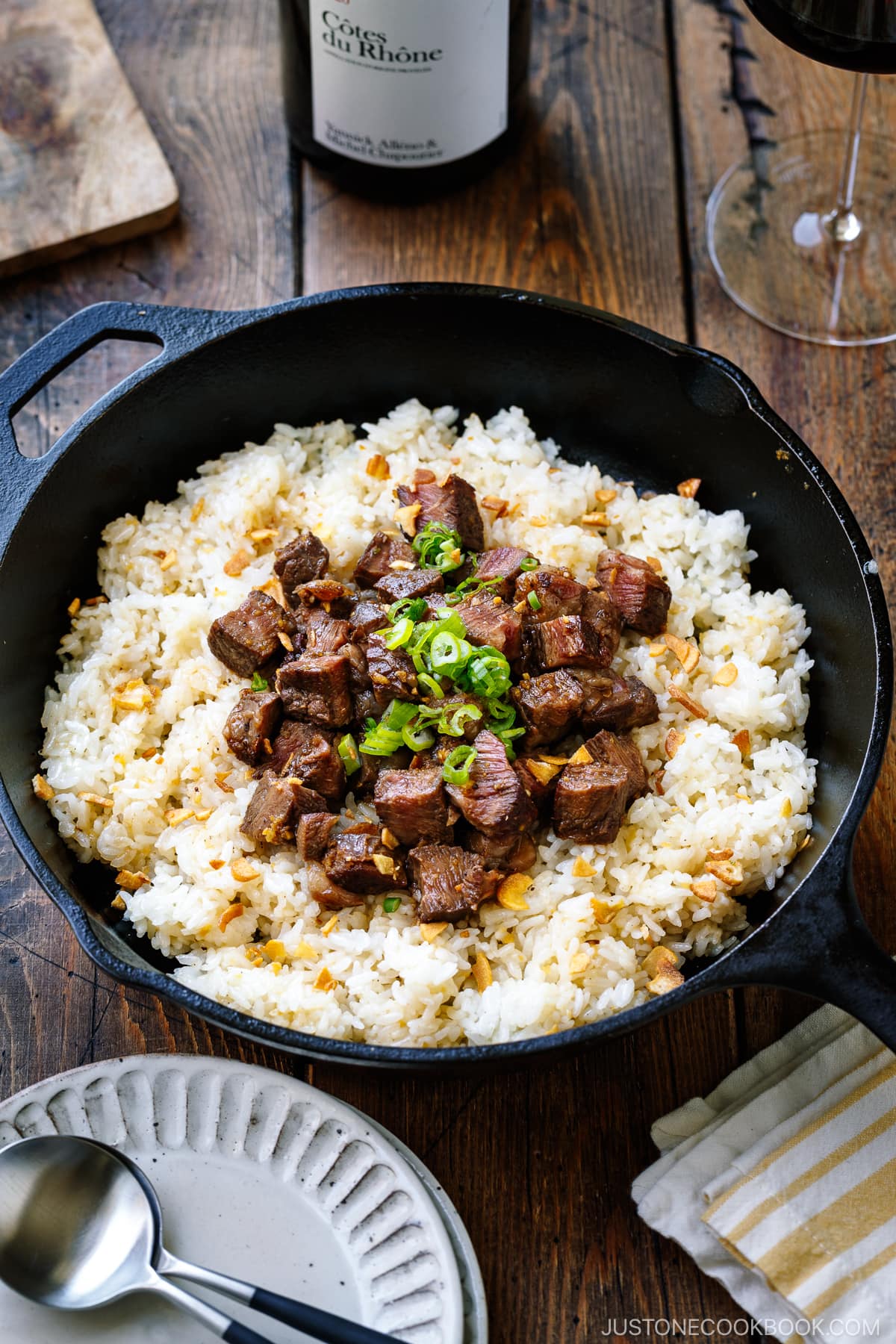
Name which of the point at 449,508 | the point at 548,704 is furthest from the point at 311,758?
the point at 449,508

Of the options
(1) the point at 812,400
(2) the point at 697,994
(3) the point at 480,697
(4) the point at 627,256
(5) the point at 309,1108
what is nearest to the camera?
(2) the point at 697,994

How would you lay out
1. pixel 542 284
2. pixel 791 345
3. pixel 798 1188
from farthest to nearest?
pixel 542 284 → pixel 791 345 → pixel 798 1188

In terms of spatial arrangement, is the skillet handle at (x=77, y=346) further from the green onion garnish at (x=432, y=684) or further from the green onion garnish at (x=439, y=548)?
the green onion garnish at (x=432, y=684)

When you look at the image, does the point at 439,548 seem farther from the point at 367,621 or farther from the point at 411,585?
the point at 367,621

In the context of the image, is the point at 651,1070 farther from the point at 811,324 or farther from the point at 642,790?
the point at 811,324

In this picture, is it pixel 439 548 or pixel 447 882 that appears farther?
pixel 439 548

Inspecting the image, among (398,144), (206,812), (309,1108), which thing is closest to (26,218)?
(398,144)
